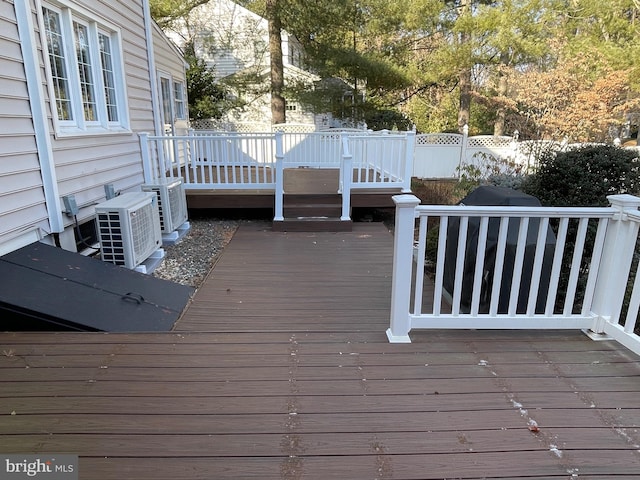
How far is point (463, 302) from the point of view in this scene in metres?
3.25

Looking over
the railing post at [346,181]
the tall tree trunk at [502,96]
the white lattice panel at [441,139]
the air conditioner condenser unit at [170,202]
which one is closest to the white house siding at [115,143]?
the air conditioner condenser unit at [170,202]

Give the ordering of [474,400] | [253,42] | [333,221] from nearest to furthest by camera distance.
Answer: [474,400]
[333,221]
[253,42]

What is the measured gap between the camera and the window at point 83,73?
404 centimetres

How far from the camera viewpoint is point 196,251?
16.2 feet

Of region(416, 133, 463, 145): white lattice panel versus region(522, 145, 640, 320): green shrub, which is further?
region(416, 133, 463, 145): white lattice panel

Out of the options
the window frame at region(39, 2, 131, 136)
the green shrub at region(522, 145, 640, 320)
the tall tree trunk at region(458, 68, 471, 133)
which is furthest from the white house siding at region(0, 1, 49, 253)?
the tall tree trunk at region(458, 68, 471, 133)

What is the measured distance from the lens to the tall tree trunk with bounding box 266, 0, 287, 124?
1230 centimetres

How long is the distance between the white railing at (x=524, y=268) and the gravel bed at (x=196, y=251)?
2212mm

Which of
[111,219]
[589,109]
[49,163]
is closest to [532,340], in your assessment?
[111,219]

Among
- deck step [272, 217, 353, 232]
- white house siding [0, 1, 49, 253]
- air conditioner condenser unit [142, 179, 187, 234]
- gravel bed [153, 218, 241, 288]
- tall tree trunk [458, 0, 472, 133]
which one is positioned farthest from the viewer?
tall tree trunk [458, 0, 472, 133]

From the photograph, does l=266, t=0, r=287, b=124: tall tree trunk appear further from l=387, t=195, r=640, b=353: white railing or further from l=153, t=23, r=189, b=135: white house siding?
l=387, t=195, r=640, b=353: white railing

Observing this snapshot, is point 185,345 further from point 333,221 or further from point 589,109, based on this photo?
point 589,109

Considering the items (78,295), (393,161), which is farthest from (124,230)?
(393,161)

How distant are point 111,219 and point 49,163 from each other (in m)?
0.76
